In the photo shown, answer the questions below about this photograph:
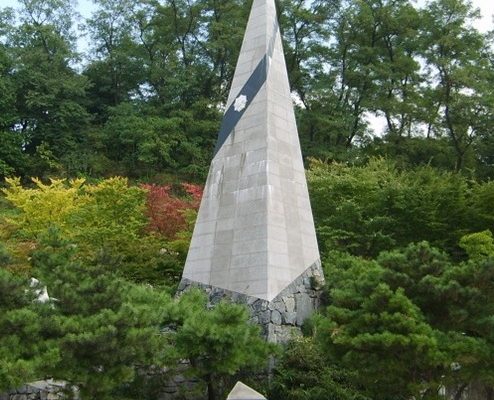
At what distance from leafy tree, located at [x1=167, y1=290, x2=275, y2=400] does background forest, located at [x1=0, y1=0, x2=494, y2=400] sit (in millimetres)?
30

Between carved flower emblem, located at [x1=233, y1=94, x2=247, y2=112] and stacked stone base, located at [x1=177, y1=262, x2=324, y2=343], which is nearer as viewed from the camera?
stacked stone base, located at [x1=177, y1=262, x2=324, y2=343]

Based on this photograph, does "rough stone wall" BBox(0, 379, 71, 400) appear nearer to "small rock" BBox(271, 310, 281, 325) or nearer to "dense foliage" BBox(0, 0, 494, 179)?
"small rock" BBox(271, 310, 281, 325)

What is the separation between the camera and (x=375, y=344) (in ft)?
25.6

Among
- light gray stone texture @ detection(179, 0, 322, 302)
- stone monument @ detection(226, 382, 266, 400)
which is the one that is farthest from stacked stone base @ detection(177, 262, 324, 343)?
stone monument @ detection(226, 382, 266, 400)

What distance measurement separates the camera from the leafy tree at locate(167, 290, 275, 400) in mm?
8367

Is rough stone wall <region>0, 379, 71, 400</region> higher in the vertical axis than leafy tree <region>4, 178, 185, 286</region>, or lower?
lower

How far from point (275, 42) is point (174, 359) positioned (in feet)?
23.0

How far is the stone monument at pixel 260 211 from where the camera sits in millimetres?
10664

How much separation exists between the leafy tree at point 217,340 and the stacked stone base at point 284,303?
1.10 meters

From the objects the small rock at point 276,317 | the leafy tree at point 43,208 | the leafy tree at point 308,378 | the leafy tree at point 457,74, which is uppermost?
the leafy tree at point 457,74

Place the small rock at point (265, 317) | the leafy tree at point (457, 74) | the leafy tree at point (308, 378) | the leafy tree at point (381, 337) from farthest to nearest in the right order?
the leafy tree at point (457, 74) < the small rock at point (265, 317) < the leafy tree at point (308, 378) < the leafy tree at point (381, 337)

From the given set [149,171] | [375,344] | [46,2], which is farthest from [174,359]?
[46,2]

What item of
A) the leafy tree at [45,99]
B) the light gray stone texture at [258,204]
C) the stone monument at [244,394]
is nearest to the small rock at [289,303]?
the light gray stone texture at [258,204]

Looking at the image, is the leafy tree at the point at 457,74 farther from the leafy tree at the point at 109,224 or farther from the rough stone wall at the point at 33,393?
the rough stone wall at the point at 33,393
